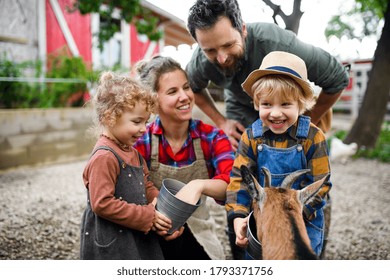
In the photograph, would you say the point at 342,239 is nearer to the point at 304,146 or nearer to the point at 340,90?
the point at 340,90

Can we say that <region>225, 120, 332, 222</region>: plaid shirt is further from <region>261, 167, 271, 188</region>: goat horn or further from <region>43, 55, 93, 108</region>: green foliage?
<region>43, 55, 93, 108</region>: green foliage

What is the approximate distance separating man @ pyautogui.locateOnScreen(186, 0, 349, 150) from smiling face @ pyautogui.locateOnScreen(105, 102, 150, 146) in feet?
1.24

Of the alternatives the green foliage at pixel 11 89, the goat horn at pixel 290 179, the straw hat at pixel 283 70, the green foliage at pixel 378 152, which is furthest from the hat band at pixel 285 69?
the green foliage at pixel 378 152

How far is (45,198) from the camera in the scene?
3389 mm

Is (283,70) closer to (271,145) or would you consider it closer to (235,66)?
Result: (271,145)

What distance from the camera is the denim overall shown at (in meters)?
1.34

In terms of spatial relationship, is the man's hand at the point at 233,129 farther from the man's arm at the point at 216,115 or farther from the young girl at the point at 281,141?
the young girl at the point at 281,141

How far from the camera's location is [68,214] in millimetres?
3049

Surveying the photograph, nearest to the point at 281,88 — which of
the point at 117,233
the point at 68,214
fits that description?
the point at 117,233

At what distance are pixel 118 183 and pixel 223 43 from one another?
649 millimetres

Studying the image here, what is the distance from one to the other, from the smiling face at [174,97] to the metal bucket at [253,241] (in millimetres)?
547

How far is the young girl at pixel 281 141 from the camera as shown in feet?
4.23
